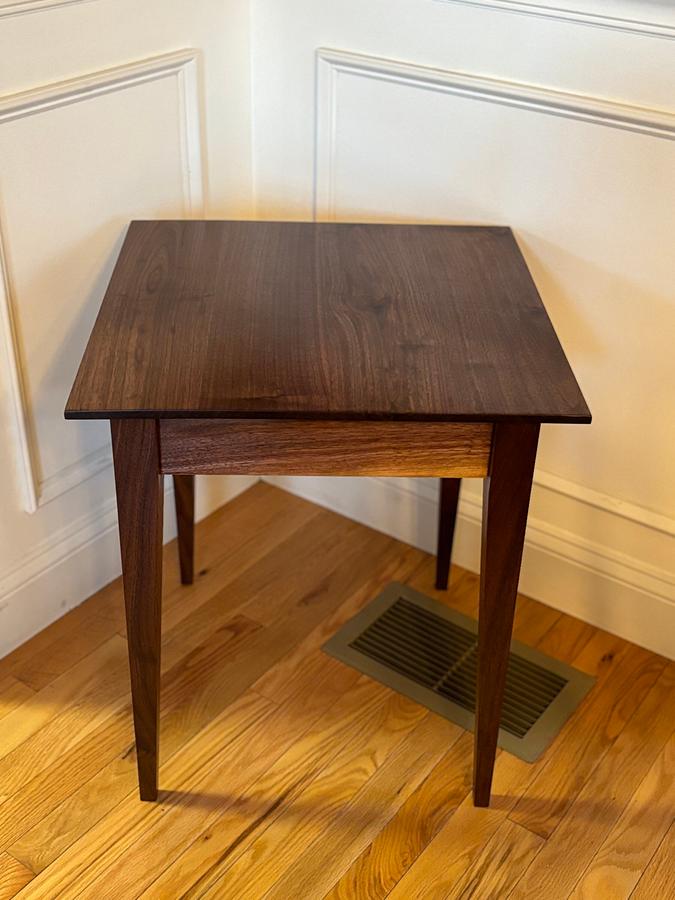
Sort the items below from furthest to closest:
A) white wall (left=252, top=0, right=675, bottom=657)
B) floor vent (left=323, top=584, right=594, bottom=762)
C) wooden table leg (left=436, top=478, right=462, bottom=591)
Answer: wooden table leg (left=436, top=478, right=462, bottom=591)
floor vent (left=323, top=584, right=594, bottom=762)
white wall (left=252, top=0, right=675, bottom=657)

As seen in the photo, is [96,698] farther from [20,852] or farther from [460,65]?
[460,65]

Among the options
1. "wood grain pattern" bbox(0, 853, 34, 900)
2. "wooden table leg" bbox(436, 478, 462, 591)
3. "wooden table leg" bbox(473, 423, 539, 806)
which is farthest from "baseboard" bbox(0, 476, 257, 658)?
"wooden table leg" bbox(473, 423, 539, 806)

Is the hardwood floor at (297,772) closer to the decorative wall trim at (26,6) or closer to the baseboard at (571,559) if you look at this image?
the baseboard at (571,559)

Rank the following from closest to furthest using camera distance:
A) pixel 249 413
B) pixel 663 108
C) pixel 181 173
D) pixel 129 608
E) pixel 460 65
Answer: pixel 249 413
pixel 129 608
pixel 663 108
pixel 460 65
pixel 181 173

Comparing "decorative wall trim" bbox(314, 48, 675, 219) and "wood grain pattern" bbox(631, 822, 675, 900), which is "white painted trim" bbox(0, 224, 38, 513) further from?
"wood grain pattern" bbox(631, 822, 675, 900)

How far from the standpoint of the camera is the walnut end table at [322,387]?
1.05 metres

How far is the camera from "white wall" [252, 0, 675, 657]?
1.32 m

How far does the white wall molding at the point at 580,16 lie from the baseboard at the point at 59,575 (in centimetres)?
92

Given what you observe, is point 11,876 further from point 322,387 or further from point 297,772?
point 322,387

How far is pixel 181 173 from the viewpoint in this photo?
5.08ft

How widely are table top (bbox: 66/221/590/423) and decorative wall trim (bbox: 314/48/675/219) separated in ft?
0.62

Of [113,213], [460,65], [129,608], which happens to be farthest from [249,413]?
[460,65]

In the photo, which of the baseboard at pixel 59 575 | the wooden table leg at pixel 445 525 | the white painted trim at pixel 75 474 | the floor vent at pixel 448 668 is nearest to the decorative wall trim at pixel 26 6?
the white painted trim at pixel 75 474

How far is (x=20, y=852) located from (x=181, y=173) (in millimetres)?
1002
